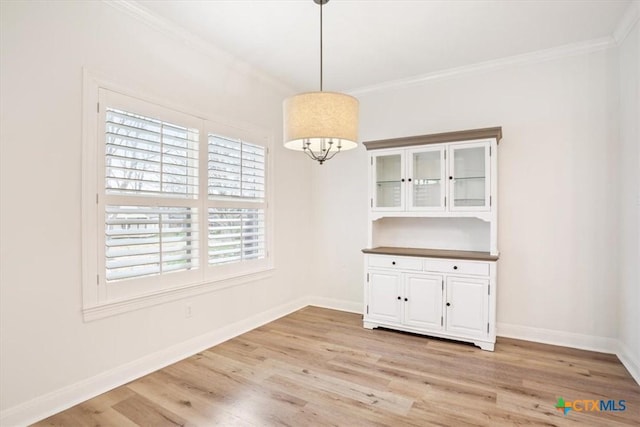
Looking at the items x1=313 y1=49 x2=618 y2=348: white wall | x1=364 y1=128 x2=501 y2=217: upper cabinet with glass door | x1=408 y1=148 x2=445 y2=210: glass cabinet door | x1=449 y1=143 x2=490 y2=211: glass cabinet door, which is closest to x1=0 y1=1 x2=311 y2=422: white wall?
x1=364 y1=128 x2=501 y2=217: upper cabinet with glass door

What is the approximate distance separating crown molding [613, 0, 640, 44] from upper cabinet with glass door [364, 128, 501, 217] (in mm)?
1208

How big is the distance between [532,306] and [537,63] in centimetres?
247

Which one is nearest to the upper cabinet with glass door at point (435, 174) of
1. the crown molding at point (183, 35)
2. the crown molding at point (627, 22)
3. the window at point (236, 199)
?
the crown molding at point (627, 22)

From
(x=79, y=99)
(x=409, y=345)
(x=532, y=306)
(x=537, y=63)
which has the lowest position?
(x=409, y=345)

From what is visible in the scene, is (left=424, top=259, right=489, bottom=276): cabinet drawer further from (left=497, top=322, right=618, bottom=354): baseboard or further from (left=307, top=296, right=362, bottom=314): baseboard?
(left=307, top=296, right=362, bottom=314): baseboard

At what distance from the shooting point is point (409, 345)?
334 centimetres

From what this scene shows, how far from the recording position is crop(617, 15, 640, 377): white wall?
2.71 m

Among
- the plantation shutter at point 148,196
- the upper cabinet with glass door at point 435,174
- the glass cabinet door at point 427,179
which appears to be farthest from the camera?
the glass cabinet door at point 427,179

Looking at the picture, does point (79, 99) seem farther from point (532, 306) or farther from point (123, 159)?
point (532, 306)

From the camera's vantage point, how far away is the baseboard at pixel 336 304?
14.6 feet

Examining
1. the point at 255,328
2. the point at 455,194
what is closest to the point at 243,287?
the point at 255,328

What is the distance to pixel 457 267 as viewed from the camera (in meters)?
3.38

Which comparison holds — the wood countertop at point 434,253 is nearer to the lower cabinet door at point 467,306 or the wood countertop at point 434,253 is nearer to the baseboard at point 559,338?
the lower cabinet door at point 467,306

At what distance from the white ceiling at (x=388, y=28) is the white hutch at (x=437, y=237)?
84 centimetres
